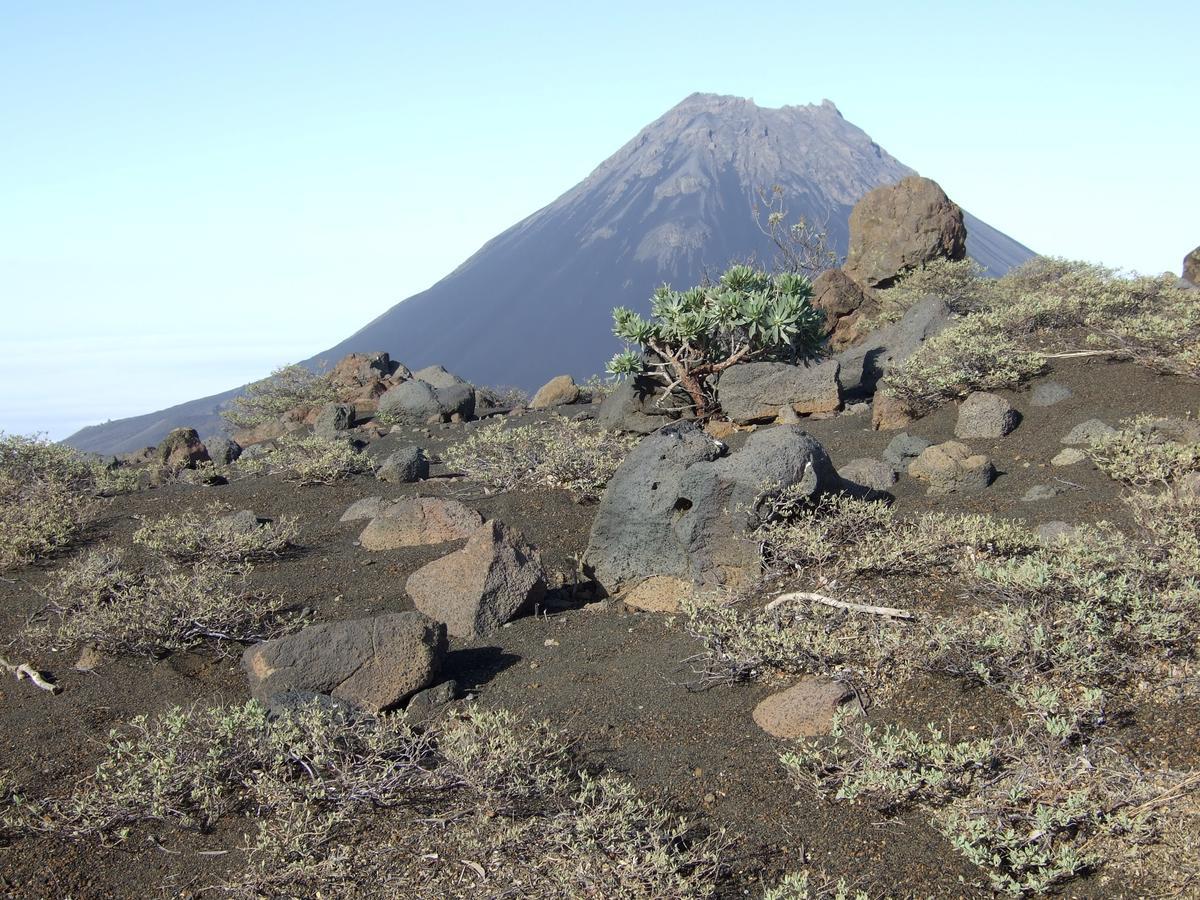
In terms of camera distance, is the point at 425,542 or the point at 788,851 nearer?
the point at 788,851

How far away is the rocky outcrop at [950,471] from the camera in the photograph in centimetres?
802

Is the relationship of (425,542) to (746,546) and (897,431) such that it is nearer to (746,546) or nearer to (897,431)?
(746,546)

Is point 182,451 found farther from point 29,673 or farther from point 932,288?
point 932,288

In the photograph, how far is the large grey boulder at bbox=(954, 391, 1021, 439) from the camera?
31.8 ft

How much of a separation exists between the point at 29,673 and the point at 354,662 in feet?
7.06

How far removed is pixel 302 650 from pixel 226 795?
87 centimetres

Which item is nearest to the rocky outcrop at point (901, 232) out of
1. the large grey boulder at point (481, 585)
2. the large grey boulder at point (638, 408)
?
the large grey boulder at point (638, 408)

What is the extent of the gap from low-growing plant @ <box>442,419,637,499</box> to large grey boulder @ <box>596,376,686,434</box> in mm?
2307

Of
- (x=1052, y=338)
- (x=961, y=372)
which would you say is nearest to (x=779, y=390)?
(x=961, y=372)

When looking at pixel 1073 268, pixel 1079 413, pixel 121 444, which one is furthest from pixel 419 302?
pixel 1079 413

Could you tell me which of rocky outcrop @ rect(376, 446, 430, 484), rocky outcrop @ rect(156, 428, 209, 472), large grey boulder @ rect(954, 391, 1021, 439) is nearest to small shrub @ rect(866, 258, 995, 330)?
large grey boulder @ rect(954, 391, 1021, 439)

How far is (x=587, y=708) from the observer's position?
4641 mm

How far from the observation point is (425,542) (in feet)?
25.2

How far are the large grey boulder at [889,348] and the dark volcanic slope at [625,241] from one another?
239 feet
